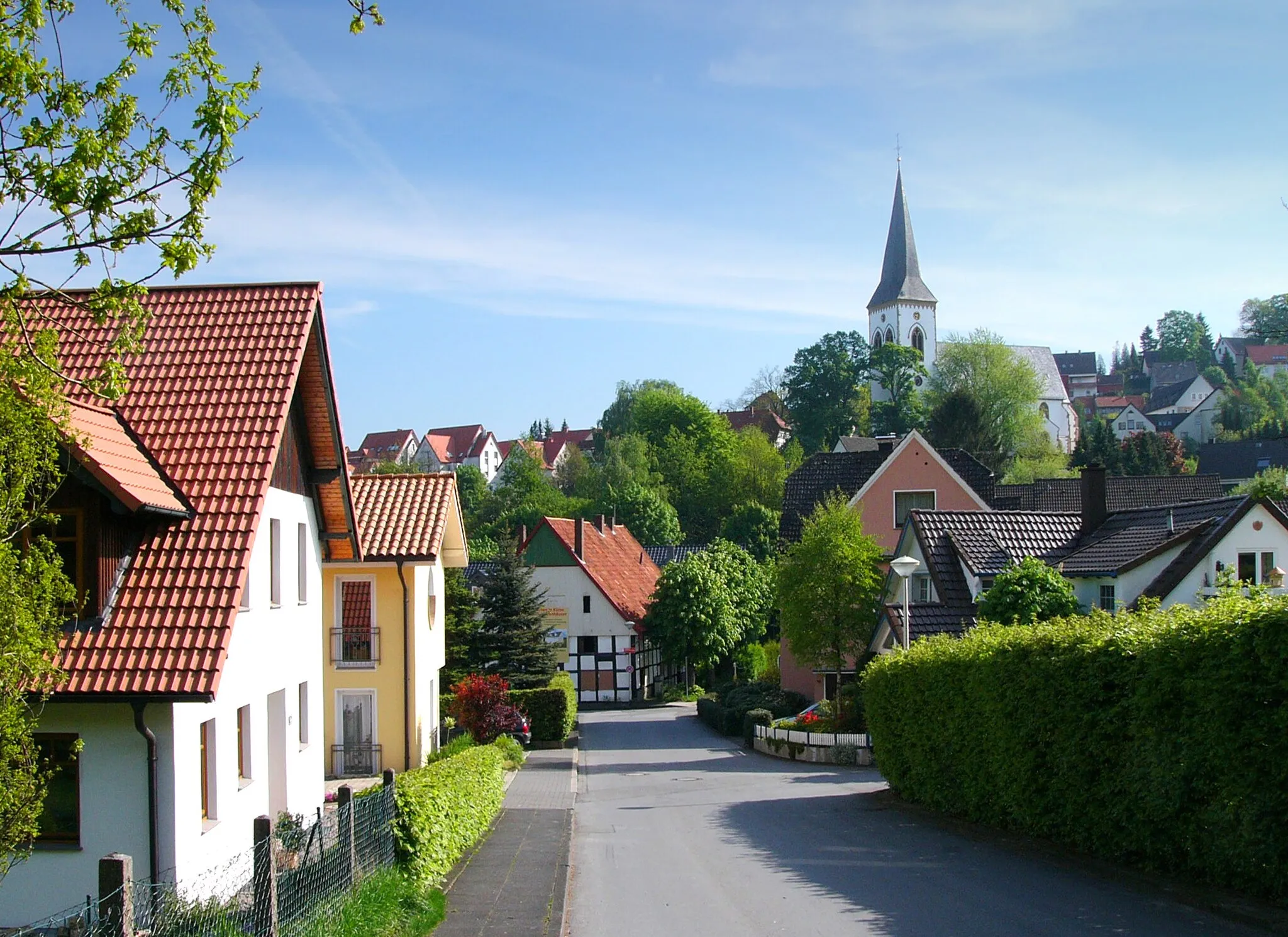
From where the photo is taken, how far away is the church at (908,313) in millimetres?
129000

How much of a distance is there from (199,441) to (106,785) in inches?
165

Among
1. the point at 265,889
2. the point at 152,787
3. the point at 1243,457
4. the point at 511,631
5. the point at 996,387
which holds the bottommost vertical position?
the point at 511,631

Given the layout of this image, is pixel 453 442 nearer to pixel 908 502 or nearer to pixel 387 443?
pixel 387 443

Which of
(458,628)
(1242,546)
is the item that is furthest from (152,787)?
(458,628)

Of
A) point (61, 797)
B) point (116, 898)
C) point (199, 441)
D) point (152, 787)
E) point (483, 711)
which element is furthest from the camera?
point (483, 711)

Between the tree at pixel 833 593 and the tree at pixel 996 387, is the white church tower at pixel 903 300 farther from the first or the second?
the tree at pixel 833 593

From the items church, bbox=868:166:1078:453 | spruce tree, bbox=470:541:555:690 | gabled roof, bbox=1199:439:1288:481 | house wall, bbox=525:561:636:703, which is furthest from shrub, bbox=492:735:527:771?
church, bbox=868:166:1078:453

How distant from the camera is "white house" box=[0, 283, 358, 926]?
12359 mm

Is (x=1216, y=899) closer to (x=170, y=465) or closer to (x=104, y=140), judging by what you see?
(x=104, y=140)

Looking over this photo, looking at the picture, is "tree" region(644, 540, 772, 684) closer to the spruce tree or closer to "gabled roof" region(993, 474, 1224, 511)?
"gabled roof" region(993, 474, 1224, 511)

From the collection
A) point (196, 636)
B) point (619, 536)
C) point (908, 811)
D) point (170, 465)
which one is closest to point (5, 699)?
point (196, 636)

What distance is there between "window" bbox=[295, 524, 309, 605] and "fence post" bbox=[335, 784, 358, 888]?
25.9 ft

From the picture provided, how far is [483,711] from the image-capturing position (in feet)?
107

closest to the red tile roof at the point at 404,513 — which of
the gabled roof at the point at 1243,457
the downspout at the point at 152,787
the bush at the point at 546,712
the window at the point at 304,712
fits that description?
the window at the point at 304,712
